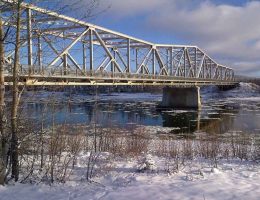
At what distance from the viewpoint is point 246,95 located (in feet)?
376

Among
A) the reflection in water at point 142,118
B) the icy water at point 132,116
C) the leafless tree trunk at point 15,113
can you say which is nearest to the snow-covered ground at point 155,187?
the leafless tree trunk at point 15,113

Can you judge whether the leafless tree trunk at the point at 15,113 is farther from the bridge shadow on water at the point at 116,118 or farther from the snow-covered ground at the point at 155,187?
the bridge shadow on water at the point at 116,118

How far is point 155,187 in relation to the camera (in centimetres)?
775

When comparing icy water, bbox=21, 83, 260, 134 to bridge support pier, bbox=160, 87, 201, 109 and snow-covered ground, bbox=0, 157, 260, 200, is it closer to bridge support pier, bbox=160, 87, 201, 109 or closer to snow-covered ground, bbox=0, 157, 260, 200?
snow-covered ground, bbox=0, 157, 260, 200

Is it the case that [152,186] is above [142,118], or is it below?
above

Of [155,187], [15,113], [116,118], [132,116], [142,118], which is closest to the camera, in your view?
[155,187]

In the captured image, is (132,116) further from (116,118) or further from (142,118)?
(116,118)

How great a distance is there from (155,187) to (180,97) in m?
67.4

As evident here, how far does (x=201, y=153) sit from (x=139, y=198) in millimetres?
6980

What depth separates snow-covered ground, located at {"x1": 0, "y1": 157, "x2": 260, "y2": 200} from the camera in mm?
7258

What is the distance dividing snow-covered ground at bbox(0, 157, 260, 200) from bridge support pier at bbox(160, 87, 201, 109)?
205ft

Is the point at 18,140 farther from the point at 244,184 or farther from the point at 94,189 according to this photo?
the point at 244,184

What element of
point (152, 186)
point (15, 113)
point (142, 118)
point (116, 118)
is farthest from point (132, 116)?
point (152, 186)

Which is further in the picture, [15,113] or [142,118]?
[142,118]
